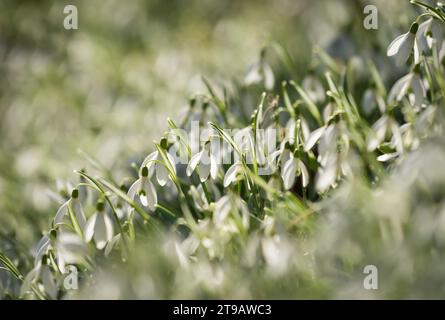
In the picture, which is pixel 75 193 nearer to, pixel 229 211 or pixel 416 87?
pixel 229 211

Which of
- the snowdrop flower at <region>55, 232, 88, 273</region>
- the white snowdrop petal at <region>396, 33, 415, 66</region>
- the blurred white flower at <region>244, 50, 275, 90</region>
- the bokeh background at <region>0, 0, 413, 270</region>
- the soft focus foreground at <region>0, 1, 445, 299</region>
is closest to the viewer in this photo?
the soft focus foreground at <region>0, 1, 445, 299</region>

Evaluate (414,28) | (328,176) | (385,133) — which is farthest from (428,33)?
(328,176)

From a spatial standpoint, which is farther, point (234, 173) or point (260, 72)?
point (260, 72)

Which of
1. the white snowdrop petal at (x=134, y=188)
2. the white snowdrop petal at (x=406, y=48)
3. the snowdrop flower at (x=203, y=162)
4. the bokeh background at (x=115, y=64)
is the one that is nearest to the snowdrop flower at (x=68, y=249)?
the white snowdrop petal at (x=134, y=188)

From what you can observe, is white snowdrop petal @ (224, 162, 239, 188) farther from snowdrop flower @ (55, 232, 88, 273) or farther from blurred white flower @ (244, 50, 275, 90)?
blurred white flower @ (244, 50, 275, 90)

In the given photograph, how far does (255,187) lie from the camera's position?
116 centimetres

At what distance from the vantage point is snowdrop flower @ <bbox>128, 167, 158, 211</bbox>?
1083 millimetres

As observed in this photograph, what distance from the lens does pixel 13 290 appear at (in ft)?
4.10

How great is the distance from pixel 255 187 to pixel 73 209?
0.33m

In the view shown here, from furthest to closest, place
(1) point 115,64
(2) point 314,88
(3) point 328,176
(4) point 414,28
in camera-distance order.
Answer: (1) point 115,64, (2) point 314,88, (4) point 414,28, (3) point 328,176

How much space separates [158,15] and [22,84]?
0.71m

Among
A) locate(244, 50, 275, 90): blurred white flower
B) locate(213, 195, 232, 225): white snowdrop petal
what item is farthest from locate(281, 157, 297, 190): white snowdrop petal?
locate(244, 50, 275, 90): blurred white flower

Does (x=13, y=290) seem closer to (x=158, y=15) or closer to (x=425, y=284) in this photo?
(x=425, y=284)

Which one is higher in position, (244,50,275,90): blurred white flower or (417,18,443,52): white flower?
(244,50,275,90): blurred white flower
